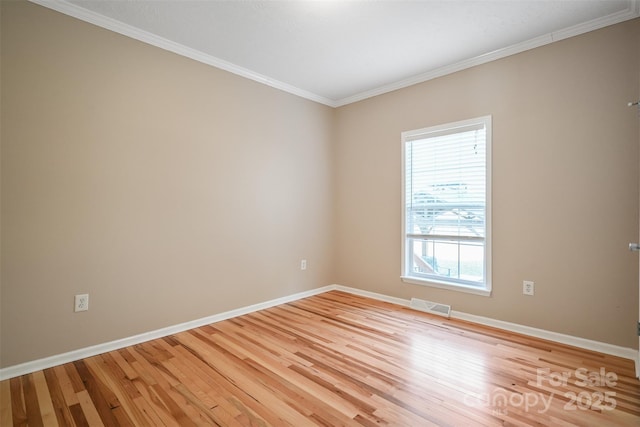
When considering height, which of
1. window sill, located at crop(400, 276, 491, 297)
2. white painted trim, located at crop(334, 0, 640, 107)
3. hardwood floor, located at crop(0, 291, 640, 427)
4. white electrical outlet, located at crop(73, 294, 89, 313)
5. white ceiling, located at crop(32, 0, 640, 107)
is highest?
white ceiling, located at crop(32, 0, 640, 107)

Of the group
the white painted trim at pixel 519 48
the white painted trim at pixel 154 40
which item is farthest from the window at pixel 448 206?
the white painted trim at pixel 154 40

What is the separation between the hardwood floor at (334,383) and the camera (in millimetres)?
1729

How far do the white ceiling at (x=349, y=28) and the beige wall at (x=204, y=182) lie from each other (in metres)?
0.13

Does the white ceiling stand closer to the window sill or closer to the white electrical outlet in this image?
the white electrical outlet

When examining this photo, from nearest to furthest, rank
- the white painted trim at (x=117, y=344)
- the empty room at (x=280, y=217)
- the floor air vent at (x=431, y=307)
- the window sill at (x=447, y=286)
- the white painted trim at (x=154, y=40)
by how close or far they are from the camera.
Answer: the empty room at (x=280, y=217), the white painted trim at (x=117, y=344), the white painted trim at (x=154, y=40), the window sill at (x=447, y=286), the floor air vent at (x=431, y=307)

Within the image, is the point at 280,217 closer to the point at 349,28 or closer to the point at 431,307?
the point at 431,307

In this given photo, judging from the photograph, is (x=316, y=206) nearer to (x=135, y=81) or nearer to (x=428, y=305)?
(x=428, y=305)

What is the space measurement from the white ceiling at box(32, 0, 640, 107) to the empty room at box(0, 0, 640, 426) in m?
0.02

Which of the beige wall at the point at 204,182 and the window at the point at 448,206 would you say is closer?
the beige wall at the point at 204,182

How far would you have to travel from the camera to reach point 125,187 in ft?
8.66

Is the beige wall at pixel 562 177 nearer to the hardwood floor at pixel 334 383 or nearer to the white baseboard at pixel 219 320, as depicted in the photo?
the white baseboard at pixel 219 320

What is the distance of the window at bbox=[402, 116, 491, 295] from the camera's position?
3.18 meters

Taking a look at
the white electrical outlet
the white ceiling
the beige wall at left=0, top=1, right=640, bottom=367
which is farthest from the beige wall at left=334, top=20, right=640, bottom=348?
the white electrical outlet

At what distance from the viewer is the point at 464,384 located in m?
2.04
